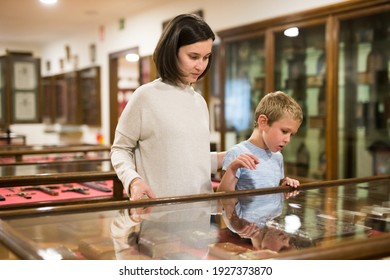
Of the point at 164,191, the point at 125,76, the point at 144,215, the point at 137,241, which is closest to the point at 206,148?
Result: the point at 164,191

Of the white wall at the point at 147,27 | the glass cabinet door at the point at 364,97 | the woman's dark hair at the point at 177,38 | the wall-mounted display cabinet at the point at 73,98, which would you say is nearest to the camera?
the woman's dark hair at the point at 177,38

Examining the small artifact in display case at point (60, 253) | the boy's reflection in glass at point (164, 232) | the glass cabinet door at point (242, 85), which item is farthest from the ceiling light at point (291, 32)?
the small artifact in display case at point (60, 253)

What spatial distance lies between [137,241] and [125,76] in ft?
35.0

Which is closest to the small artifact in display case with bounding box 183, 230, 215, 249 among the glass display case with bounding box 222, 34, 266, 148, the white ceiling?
the glass display case with bounding box 222, 34, 266, 148

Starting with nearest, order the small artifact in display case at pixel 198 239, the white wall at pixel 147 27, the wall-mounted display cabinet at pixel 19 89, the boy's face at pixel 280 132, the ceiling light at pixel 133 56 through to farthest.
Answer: the small artifact in display case at pixel 198 239 → the boy's face at pixel 280 132 → the white wall at pixel 147 27 → the wall-mounted display cabinet at pixel 19 89 → the ceiling light at pixel 133 56

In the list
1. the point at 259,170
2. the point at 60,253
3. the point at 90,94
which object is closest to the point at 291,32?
the point at 259,170

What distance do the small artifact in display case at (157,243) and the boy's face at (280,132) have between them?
2.85ft

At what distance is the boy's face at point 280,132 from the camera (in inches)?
71.2

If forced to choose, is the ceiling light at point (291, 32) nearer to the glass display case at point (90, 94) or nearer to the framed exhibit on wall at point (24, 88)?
the framed exhibit on wall at point (24, 88)

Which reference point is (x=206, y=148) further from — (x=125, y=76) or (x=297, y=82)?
(x=125, y=76)

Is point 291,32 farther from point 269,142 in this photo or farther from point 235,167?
point 235,167

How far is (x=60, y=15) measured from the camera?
23.8 feet

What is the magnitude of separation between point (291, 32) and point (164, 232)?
360 centimetres
